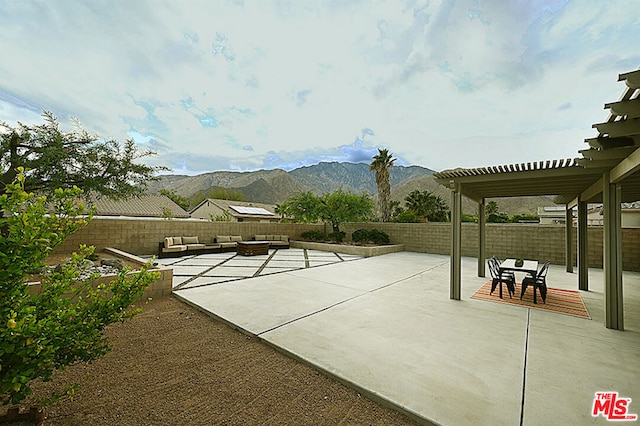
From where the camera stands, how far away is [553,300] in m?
4.97

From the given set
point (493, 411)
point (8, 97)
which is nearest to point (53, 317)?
point (493, 411)

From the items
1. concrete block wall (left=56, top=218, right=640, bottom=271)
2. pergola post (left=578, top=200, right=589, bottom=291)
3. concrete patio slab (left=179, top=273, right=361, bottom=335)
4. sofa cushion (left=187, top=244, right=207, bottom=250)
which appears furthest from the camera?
sofa cushion (left=187, top=244, right=207, bottom=250)

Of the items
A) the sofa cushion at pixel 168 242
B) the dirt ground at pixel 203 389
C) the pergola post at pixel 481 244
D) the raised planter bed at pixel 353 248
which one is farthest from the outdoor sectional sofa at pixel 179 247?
the pergola post at pixel 481 244

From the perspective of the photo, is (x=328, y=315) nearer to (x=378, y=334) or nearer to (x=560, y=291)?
(x=378, y=334)

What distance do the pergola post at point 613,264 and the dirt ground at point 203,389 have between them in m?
3.78

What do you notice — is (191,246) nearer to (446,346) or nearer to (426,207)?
(446,346)

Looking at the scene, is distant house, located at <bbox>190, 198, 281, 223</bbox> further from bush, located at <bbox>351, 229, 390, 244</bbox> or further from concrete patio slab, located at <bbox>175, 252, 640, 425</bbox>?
concrete patio slab, located at <bbox>175, 252, 640, 425</bbox>

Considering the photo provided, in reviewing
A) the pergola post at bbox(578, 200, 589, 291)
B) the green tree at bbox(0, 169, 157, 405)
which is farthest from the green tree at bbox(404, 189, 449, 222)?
the green tree at bbox(0, 169, 157, 405)

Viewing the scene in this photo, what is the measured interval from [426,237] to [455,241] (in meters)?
7.73

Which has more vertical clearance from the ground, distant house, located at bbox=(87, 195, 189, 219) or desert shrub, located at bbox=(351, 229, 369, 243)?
distant house, located at bbox=(87, 195, 189, 219)

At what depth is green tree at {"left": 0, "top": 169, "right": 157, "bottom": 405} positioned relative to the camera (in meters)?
1.26

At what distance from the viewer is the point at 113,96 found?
906 centimetres

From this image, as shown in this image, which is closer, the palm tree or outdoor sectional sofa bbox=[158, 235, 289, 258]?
outdoor sectional sofa bbox=[158, 235, 289, 258]

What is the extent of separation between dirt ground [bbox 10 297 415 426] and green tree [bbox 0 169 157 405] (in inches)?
12.5
